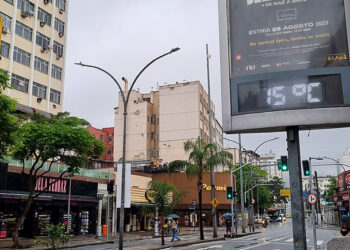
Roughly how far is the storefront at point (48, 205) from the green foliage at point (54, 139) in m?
2.64

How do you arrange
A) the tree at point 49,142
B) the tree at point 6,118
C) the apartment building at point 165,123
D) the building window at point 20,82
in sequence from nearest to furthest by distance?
the tree at point 6,118
the tree at point 49,142
the building window at point 20,82
the apartment building at point 165,123

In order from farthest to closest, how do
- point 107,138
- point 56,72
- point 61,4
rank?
point 107,138
point 61,4
point 56,72

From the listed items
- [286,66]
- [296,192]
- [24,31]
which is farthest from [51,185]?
[286,66]

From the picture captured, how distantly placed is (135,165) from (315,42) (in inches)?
2413

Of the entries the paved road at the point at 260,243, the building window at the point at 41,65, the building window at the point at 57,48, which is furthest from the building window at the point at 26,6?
the paved road at the point at 260,243

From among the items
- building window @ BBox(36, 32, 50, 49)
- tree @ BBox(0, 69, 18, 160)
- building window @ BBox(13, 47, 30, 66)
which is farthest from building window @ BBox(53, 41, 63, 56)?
tree @ BBox(0, 69, 18, 160)

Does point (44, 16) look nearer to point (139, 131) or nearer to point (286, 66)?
point (139, 131)

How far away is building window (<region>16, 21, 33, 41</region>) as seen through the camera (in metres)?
41.1

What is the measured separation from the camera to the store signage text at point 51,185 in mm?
32469

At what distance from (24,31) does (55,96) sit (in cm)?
781

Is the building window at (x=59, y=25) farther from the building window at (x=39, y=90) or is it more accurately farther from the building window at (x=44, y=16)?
the building window at (x=39, y=90)

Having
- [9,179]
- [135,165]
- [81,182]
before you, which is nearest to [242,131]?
[9,179]

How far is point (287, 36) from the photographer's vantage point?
43.2 feet

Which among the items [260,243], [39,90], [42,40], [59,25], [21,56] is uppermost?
[59,25]
